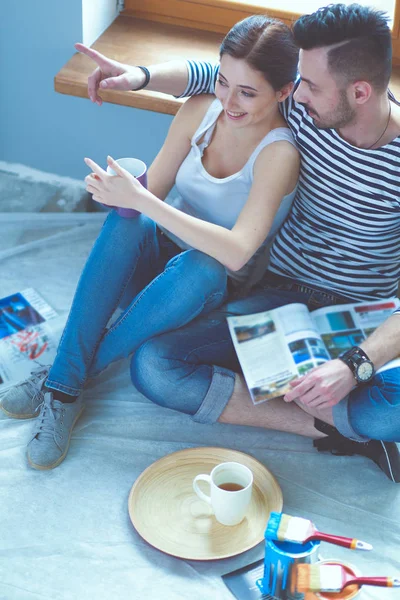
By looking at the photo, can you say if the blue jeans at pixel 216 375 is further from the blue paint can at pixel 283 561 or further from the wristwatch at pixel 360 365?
the blue paint can at pixel 283 561

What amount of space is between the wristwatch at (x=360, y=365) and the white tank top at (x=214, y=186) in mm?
347

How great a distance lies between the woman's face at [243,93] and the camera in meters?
1.48

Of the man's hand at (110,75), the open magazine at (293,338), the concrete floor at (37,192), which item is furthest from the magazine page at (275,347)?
the concrete floor at (37,192)

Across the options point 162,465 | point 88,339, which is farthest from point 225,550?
point 88,339

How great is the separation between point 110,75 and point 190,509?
913 millimetres

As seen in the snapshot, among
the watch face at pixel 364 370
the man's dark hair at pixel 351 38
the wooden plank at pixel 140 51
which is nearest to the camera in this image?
the man's dark hair at pixel 351 38

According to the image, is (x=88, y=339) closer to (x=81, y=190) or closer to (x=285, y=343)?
(x=285, y=343)

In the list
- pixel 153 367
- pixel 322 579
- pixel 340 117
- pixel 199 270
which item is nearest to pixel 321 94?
pixel 340 117

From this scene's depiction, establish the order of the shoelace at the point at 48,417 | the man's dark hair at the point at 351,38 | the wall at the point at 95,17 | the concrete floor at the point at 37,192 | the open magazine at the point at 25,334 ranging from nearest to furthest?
the man's dark hair at the point at 351,38, the shoelace at the point at 48,417, the open magazine at the point at 25,334, the wall at the point at 95,17, the concrete floor at the point at 37,192

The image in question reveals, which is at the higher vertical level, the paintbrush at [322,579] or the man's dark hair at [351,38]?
the man's dark hair at [351,38]

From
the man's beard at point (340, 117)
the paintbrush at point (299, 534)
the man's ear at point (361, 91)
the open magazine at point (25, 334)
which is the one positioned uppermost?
the man's ear at point (361, 91)

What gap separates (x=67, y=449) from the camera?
5.28ft

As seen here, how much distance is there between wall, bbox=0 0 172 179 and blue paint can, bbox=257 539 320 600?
3.90 feet

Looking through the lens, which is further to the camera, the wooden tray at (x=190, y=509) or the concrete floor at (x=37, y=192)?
the concrete floor at (x=37, y=192)
